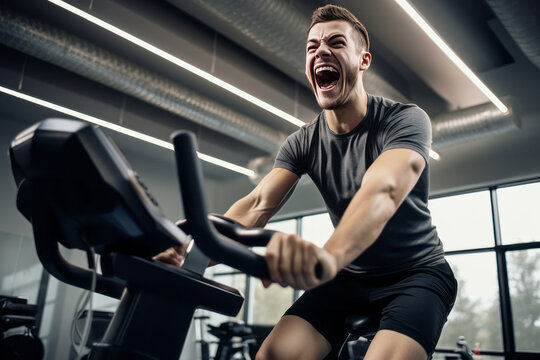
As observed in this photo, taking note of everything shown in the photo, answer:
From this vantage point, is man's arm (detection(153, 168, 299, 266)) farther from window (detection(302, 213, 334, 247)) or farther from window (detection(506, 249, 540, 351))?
window (detection(302, 213, 334, 247))

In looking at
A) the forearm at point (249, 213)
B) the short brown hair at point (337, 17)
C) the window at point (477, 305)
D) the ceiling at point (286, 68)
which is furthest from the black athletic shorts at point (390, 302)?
the window at point (477, 305)

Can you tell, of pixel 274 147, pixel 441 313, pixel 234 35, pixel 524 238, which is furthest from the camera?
pixel 274 147

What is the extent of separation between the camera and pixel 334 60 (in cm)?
A: 127

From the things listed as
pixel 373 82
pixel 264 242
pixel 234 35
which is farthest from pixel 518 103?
pixel 264 242

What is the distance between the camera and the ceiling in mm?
4461

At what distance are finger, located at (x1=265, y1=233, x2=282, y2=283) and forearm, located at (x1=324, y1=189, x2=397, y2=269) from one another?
112 millimetres

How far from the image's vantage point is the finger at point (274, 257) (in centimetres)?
66

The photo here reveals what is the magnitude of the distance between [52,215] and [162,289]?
24 cm

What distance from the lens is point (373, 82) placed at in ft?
15.3

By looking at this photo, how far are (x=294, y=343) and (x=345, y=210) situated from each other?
418 mm

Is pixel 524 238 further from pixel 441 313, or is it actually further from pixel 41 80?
pixel 41 80

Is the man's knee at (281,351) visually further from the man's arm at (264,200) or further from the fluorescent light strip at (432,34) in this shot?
the fluorescent light strip at (432,34)

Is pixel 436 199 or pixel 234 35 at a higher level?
pixel 234 35

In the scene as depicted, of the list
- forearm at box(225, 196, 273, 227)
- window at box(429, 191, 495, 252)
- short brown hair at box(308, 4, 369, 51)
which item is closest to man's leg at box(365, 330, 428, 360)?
forearm at box(225, 196, 273, 227)
